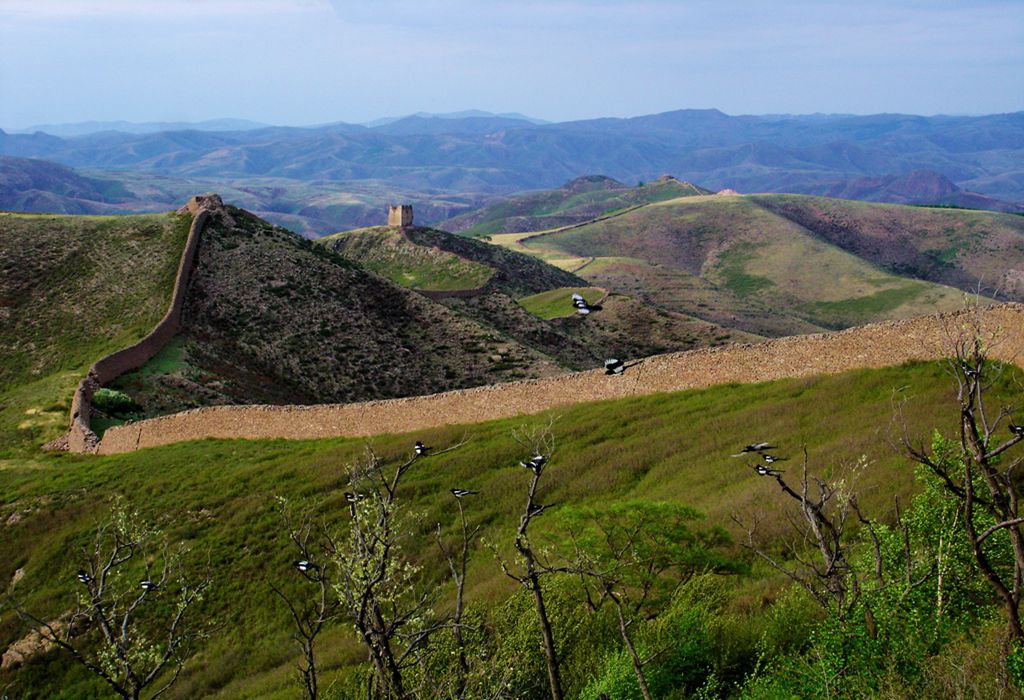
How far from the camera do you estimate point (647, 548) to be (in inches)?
669

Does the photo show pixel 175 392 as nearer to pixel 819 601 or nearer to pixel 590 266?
pixel 819 601

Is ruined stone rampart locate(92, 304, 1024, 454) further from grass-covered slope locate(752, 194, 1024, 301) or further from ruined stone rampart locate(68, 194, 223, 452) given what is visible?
grass-covered slope locate(752, 194, 1024, 301)

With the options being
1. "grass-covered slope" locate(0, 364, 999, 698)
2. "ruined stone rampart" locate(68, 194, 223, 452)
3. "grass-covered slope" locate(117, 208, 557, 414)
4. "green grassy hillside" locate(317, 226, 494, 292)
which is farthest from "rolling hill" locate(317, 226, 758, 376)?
"grass-covered slope" locate(0, 364, 999, 698)

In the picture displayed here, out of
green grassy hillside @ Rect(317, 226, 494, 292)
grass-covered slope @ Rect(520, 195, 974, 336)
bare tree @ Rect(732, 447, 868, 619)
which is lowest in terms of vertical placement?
grass-covered slope @ Rect(520, 195, 974, 336)

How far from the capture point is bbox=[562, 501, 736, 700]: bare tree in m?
16.8

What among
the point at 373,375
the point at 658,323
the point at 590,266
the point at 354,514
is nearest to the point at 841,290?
the point at 590,266

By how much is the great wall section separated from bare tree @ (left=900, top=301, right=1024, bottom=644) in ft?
13.3

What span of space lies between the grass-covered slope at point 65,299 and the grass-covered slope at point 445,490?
11287 mm

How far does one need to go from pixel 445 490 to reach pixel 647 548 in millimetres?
11580

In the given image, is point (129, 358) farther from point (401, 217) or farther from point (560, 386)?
point (401, 217)

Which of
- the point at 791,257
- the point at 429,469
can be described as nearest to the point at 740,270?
the point at 791,257

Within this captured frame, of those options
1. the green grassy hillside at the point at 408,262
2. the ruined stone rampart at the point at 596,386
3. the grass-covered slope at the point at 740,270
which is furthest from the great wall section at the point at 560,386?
the grass-covered slope at the point at 740,270

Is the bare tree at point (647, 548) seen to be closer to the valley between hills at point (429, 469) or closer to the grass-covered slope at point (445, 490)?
the valley between hills at point (429, 469)

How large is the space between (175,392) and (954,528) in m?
40.3
